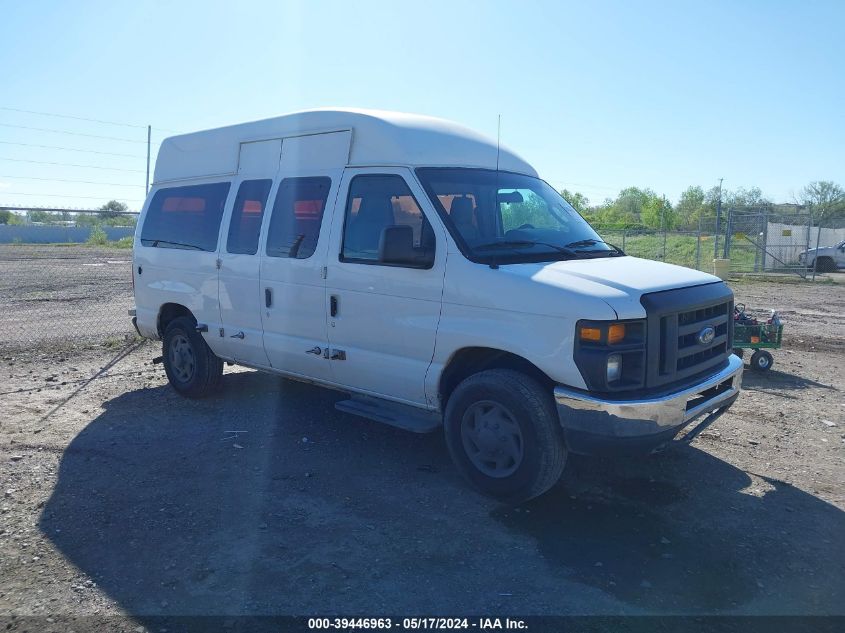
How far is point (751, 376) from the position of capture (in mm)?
8172

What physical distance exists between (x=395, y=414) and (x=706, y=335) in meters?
2.29

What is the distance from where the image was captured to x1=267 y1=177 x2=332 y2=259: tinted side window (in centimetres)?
558

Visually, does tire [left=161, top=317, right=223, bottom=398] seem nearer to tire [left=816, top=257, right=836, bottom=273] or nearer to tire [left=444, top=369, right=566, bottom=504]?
tire [left=444, top=369, right=566, bottom=504]

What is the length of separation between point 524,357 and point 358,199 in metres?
1.92

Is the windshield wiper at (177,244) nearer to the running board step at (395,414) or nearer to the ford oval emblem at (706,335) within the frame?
the running board step at (395,414)

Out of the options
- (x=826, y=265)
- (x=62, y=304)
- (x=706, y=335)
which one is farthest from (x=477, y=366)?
(x=826, y=265)

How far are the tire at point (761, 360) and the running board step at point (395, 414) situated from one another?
200 inches

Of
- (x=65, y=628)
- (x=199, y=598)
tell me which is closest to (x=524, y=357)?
(x=199, y=598)

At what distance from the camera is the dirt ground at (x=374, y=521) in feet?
11.7

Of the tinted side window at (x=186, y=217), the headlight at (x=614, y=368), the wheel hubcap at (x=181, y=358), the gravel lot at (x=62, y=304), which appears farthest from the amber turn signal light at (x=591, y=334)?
the gravel lot at (x=62, y=304)

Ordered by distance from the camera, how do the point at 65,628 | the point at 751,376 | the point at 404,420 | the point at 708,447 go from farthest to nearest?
1. the point at 751,376
2. the point at 708,447
3. the point at 404,420
4. the point at 65,628

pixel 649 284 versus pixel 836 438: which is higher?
pixel 649 284

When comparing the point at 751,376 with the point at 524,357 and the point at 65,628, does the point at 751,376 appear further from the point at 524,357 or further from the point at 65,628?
the point at 65,628

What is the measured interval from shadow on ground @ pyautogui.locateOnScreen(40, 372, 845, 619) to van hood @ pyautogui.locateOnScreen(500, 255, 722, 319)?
57.0 inches
